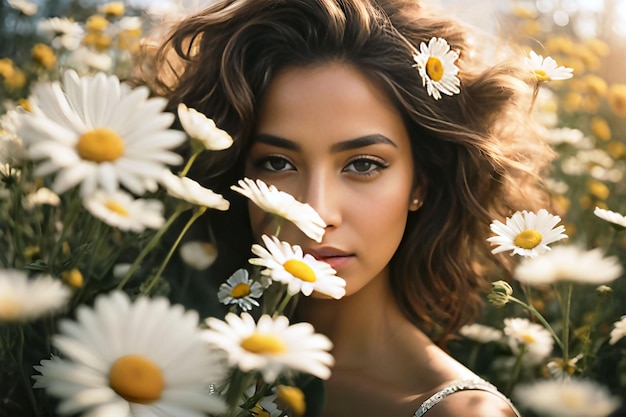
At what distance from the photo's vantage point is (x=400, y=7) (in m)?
1.32

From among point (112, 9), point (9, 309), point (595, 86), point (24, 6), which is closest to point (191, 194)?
point (9, 309)

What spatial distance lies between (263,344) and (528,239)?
1.56ft

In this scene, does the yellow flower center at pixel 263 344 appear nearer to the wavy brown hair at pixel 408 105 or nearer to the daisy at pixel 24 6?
the wavy brown hair at pixel 408 105

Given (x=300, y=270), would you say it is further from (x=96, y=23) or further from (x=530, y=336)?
(x=96, y=23)

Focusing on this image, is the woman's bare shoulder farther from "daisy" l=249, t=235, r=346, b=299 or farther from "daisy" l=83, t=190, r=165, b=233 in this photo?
"daisy" l=83, t=190, r=165, b=233

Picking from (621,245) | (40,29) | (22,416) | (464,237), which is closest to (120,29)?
(40,29)

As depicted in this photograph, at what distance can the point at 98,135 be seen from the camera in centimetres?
58

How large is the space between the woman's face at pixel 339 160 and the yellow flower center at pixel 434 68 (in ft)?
0.30

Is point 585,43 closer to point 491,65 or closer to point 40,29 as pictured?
point 491,65

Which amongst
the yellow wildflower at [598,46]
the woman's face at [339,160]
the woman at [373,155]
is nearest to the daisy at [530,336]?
the woman at [373,155]

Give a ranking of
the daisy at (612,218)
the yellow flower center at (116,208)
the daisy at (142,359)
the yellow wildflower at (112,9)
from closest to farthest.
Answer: the daisy at (142,359) < the yellow flower center at (116,208) < the daisy at (612,218) < the yellow wildflower at (112,9)

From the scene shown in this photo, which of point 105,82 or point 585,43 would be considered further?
point 585,43

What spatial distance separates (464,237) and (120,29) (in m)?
1.04

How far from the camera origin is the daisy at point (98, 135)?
536 millimetres
